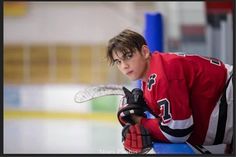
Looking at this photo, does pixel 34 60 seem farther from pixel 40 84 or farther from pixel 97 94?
pixel 97 94

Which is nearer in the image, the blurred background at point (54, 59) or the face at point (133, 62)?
the face at point (133, 62)

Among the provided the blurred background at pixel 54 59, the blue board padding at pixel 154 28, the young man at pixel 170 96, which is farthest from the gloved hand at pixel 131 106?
the blurred background at pixel 54 59

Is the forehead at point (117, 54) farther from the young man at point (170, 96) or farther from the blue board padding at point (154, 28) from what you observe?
the blue board padding at point (154, 28)

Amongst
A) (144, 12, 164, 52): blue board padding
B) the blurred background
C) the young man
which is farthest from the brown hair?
the blurred background

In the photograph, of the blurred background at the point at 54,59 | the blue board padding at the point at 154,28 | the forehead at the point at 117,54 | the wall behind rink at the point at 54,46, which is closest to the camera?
the forehead at the point at 117,54

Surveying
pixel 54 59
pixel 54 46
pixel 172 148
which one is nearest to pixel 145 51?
pixel 172 148

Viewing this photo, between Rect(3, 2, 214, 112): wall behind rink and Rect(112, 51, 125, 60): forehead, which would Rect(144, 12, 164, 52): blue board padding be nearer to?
Rect(112, 51, 125, 60): forehead

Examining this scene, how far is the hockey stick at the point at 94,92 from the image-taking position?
63cm

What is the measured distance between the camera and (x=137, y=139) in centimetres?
62

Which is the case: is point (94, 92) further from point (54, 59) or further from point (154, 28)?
point (54, 59)

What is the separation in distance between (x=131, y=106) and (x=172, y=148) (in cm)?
8

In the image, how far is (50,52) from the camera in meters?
7.07

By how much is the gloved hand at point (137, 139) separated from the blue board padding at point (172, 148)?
0.04ft

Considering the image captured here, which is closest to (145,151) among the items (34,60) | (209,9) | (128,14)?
(209,9)
